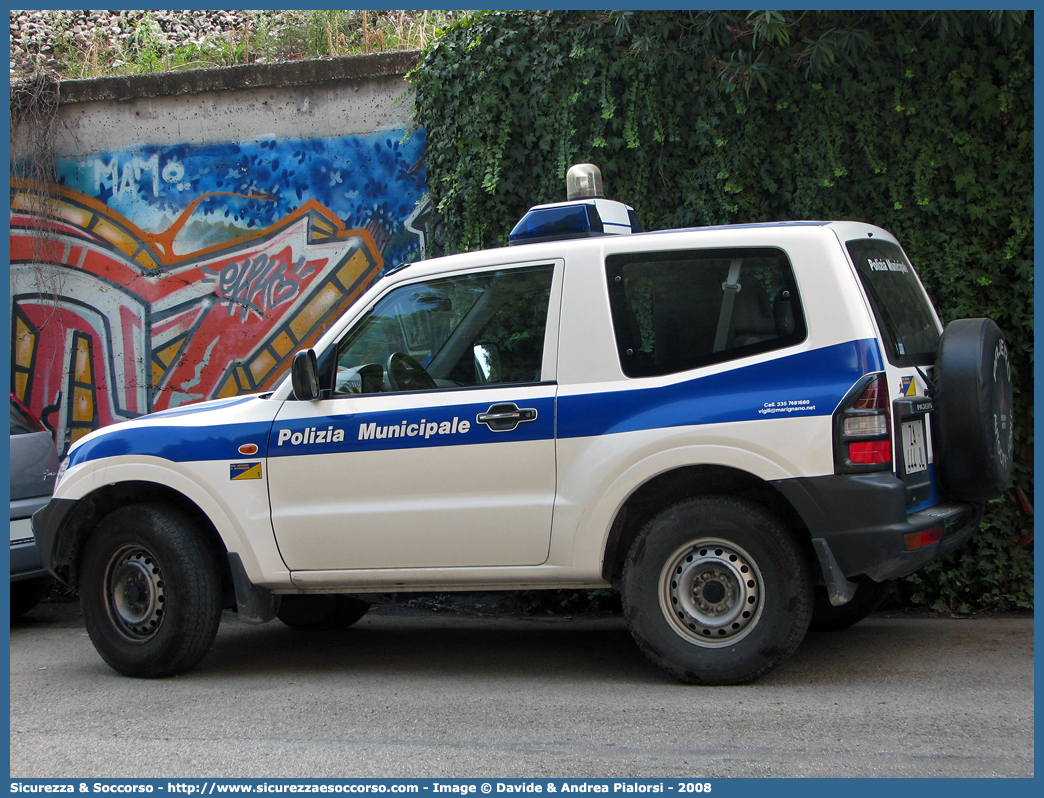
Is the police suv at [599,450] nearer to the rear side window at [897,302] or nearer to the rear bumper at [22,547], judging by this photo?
the rear side window at [897,302]

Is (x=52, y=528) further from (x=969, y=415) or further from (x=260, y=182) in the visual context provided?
(x=969, y=415)

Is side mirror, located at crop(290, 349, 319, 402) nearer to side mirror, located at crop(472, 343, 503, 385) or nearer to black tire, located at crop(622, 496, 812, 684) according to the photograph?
side mirror, located at crop(472, 343, 503, 385)

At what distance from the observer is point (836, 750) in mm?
3609

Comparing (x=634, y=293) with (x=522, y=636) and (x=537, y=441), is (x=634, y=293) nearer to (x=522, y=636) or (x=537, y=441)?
(x=537, y=441)

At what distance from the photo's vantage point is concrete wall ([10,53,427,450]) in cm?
835

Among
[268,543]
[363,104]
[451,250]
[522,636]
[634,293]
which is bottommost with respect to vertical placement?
[522,636]

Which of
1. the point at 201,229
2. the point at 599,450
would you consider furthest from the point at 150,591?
the point at 201,229

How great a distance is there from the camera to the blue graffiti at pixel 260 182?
8.26m

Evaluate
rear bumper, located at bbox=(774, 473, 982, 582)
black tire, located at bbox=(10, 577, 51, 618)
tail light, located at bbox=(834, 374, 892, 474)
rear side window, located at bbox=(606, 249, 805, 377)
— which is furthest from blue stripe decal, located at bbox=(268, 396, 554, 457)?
black tire, located at bbox=(10, 577, 51, 618)

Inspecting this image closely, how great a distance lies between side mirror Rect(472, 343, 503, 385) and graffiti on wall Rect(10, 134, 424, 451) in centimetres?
363

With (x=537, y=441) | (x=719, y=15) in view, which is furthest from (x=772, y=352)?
(x=719, y=15)

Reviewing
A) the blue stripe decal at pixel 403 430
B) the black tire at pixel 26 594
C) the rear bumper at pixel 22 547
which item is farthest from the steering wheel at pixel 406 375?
the black tire at pixel 26 594

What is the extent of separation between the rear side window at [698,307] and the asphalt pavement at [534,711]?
151cm

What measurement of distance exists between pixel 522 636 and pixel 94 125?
20.4 ft
